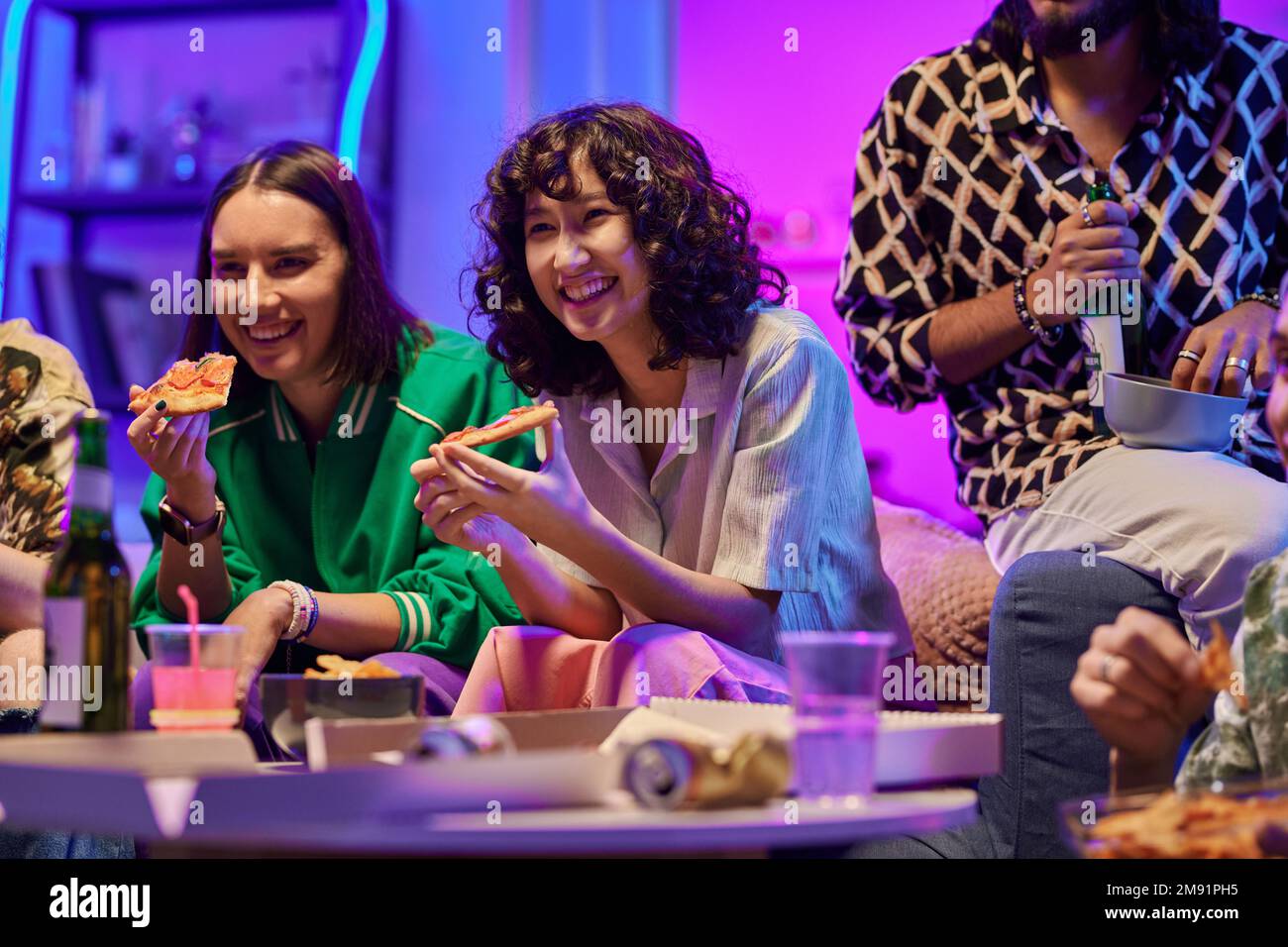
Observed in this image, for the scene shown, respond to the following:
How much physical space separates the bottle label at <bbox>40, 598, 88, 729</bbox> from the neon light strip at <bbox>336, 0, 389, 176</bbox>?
2.32 meters

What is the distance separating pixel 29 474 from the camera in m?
2.72

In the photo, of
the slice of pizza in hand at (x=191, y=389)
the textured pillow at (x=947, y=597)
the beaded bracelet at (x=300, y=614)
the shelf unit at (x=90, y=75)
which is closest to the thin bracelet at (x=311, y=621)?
the beaded bracelet at (x=300, y=614)

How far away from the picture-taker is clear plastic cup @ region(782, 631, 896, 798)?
121 centimetres

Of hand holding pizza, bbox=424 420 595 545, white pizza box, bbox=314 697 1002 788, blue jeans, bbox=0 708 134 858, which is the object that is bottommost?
blue jeans, bbox=0 708 134 858

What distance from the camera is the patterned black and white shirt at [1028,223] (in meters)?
2.63

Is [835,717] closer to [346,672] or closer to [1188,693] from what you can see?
[1188,693]

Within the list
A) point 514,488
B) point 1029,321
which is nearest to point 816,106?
point 1029,321

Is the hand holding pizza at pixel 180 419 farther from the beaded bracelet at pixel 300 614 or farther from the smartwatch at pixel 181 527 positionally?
the beaded bracelet at pixel 300 614

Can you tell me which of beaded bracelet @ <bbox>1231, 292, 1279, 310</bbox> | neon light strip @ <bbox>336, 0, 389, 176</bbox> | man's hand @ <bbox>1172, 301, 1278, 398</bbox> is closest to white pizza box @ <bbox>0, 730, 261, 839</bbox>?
man's hand @ <bbox>1172, 301, 1278, 398</bbox>

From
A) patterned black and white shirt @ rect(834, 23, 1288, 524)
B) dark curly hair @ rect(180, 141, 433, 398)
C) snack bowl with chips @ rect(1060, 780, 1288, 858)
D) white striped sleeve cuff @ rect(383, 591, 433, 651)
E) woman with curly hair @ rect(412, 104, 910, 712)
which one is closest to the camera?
snack bowl with chips @ rect(1060, 780, 1288, 858)

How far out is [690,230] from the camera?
2406mm

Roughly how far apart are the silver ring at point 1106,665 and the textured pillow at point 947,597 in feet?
4.53

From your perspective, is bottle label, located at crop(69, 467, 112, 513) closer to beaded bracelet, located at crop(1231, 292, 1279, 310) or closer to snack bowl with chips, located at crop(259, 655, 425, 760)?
snack bowl with chips, located at crop(259, 655, 425, 760)
